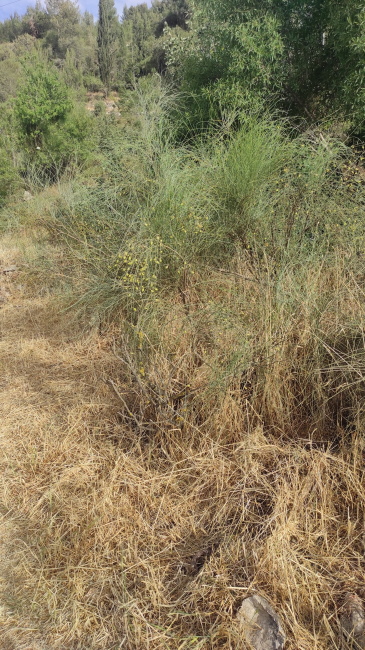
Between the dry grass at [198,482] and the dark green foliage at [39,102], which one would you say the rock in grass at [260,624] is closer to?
the dry grass at [198,482]

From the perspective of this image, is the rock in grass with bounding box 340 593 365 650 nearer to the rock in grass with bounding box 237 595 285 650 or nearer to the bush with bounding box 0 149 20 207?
the rock in grass with bounding box 237 595 285 650

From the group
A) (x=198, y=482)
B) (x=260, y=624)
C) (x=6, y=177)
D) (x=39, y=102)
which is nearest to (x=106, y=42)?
(x=39, y=102)

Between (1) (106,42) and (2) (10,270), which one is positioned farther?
(1) (106,42)

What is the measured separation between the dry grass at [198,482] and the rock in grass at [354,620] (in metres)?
0.04

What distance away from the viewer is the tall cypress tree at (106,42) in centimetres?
2353

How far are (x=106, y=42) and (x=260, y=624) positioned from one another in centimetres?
2820

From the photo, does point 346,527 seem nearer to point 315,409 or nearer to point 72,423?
point 315,409

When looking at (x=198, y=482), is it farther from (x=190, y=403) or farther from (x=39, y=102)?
(x=39, y=102)

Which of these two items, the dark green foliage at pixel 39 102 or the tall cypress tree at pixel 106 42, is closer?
the dark green foliage at pixel 39 102

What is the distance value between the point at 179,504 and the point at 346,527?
676 mm

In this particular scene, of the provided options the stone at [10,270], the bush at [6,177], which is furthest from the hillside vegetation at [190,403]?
the bush at [6,177]

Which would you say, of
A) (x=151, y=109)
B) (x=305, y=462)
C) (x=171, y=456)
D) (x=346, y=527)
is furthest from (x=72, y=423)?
(x=151, y=109)

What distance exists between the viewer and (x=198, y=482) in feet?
6.52

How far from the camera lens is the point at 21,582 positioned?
1.72 meters
